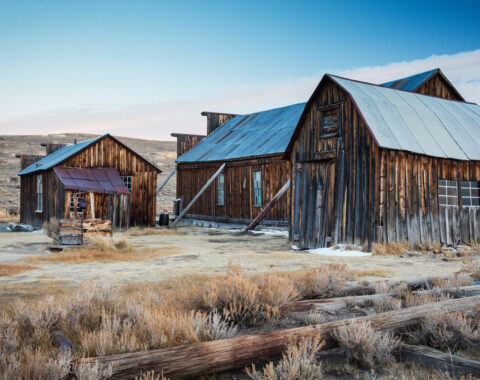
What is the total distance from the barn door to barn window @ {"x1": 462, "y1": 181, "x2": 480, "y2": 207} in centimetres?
411

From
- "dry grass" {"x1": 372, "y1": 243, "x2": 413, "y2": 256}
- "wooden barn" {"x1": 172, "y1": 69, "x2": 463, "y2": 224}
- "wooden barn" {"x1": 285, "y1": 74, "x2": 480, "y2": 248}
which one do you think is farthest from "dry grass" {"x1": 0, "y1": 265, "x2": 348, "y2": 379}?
"wooden barn" {"x1": 172, "y1": 69, "x2": 463, "y2": 224}

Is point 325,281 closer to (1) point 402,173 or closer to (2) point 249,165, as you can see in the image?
(1) point 402,173

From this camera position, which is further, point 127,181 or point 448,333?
point 127,181

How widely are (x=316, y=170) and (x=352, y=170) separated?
5.19 ft

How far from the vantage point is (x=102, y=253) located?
39.9 feet

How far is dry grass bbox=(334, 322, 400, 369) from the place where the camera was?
161 inches

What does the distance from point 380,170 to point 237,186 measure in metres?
11.7

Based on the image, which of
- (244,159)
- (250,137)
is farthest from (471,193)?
(250,137)

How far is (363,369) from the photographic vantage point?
405cm

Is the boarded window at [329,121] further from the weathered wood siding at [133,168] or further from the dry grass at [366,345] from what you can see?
the weathered wood siding at [133,168]

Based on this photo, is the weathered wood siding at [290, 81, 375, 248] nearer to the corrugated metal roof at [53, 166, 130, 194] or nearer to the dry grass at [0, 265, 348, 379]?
the dry grass at [0, 265, 348, 379]

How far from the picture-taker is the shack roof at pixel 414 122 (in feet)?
42.8

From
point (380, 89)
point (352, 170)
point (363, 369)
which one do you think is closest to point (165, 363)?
point (363, 369)

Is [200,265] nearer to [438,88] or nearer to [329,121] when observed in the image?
[329,121]
